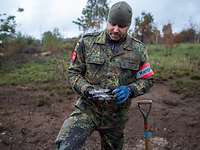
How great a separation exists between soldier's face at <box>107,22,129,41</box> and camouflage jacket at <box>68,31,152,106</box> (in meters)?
0.09

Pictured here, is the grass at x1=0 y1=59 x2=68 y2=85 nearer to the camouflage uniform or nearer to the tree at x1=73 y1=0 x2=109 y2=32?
the tree at x1=73 y1=0 x2=109 y2=32

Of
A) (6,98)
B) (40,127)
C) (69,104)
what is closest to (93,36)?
(40,127)

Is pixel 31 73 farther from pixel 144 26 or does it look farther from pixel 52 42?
pixel 144 26

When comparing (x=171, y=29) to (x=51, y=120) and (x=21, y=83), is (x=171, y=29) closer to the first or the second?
(x=21, y=83)

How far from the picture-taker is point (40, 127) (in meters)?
6.26

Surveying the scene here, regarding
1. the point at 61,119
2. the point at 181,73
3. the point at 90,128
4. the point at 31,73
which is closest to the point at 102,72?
the point at 90,128

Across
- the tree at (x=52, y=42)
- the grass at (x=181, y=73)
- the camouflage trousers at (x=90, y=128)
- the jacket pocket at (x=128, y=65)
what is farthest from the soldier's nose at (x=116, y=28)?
Answer: the tree at (x=52, y=42)

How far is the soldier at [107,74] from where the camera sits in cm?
306

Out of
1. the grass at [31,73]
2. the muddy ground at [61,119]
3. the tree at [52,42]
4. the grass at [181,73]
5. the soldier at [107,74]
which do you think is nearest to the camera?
the soldier at [107,74]

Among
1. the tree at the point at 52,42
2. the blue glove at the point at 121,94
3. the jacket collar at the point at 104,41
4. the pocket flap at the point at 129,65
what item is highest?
the tree at the point at 52,42

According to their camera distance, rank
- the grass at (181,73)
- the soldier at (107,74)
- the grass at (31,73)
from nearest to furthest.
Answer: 1. the soldier at (107,74)
2. the grass at (181,73)
3. the grass at (31,73)

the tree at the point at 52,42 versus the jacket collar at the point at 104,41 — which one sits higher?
the tree at the point at 52,42

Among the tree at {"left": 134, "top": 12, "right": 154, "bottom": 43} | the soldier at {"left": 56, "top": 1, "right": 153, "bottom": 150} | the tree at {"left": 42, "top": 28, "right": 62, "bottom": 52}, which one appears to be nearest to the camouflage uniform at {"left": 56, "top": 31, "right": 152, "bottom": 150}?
the soldier at {"left": 56, "top": 1, "right": 153, "bottom": 150}

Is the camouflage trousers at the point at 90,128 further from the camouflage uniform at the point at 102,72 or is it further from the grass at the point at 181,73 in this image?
the grass at the point at 181,73
